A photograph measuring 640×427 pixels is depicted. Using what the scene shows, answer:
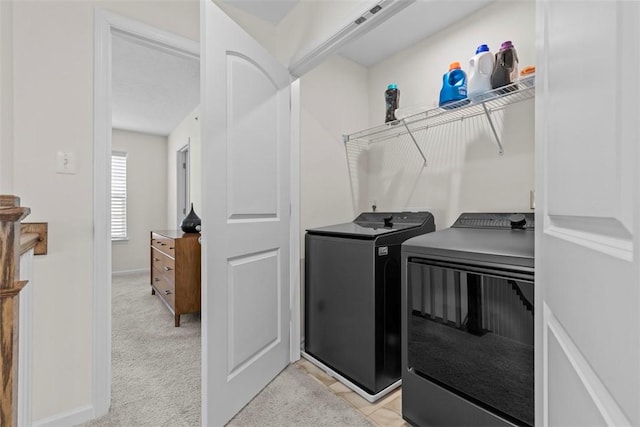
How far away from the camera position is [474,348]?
1183mm

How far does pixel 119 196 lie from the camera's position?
202 inches

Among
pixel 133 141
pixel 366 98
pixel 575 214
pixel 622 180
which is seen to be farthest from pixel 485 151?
pixel 133 141

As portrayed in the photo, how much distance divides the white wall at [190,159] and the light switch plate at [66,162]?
2.65 m

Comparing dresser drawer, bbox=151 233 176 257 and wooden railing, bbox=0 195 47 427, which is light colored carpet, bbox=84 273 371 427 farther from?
wooden railing, bbox=0 195 47 427

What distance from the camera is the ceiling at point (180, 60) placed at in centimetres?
191

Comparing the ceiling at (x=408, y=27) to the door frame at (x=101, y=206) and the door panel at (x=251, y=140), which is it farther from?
the door frame at (x=101, y=206)

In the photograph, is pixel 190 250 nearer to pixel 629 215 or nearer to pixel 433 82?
pixel 433 82

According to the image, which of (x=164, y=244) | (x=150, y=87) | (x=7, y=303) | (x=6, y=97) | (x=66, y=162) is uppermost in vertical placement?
(x=150, y=87)

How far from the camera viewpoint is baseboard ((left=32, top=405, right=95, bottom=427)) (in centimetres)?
139

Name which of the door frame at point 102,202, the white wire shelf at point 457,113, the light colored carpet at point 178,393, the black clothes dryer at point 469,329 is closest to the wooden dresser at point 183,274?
the light colored carpet at point 178,393

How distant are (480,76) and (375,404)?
1.81m

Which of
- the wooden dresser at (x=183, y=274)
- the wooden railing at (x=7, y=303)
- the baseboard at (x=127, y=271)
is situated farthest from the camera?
the baseboard at (x=127, y=271)

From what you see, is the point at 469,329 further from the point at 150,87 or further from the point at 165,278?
the point at 150,87

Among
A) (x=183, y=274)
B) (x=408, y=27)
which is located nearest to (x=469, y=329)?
(x=408, y=27)
